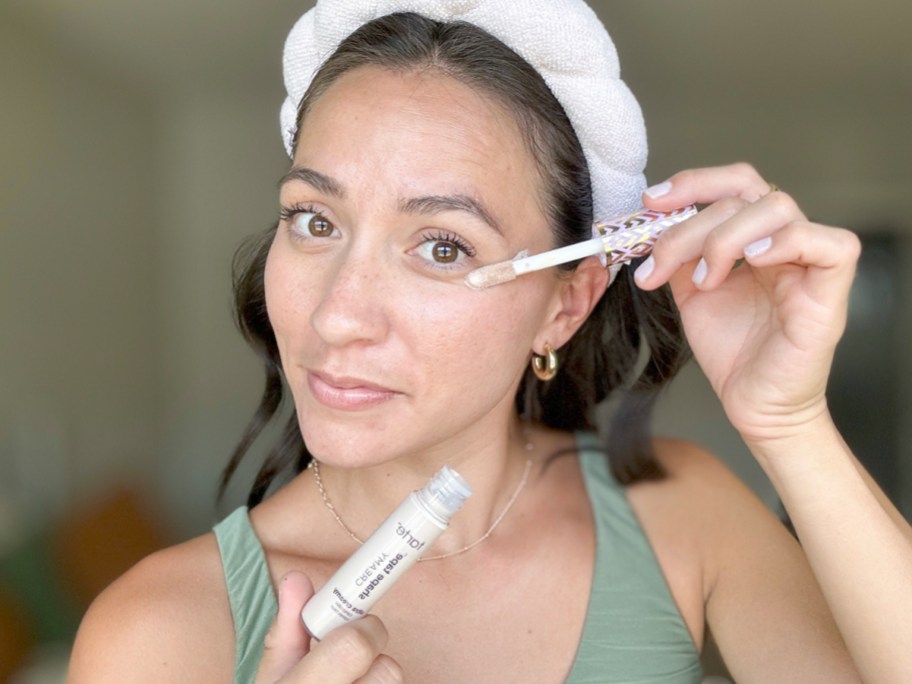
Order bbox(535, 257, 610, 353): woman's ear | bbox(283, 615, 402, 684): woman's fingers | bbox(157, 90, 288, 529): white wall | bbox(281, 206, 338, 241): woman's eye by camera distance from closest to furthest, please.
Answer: bbox(283, 615, 402, 684): woman's fingers → bbox(281, 206, 338, 241): woman's eye → bbox(535, 257, 610, 353): woman's ear → bbox(157, 90, 288, 529): white wall

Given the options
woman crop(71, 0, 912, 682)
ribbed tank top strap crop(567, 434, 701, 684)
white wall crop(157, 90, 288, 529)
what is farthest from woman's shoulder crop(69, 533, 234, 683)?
white wall crop(157, 90, 288, 529)

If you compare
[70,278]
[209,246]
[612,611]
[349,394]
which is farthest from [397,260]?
[209,246]

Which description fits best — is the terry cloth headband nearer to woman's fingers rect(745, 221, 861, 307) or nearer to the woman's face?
the woman's face

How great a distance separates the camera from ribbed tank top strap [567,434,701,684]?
3.68 feet

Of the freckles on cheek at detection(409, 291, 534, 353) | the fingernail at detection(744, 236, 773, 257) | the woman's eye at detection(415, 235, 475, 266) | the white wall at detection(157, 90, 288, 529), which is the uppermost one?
the fingernail at detection(744, 236, 773, 257)

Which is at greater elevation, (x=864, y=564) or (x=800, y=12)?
(x=800, y=12)

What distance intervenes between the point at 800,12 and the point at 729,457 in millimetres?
1090

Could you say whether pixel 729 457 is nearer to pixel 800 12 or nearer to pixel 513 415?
pixel 800 12

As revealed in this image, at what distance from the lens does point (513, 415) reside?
54.7 inches

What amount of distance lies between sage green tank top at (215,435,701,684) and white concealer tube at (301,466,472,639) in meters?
0.26

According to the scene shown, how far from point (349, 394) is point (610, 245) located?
30 centimetres

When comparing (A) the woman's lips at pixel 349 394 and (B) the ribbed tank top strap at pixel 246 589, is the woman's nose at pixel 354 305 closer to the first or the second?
(A) the woman's lips at pixel 349 394

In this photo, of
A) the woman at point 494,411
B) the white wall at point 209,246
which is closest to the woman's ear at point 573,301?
the woman at point 494,411

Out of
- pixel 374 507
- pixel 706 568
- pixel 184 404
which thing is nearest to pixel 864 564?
pixel 706 568
